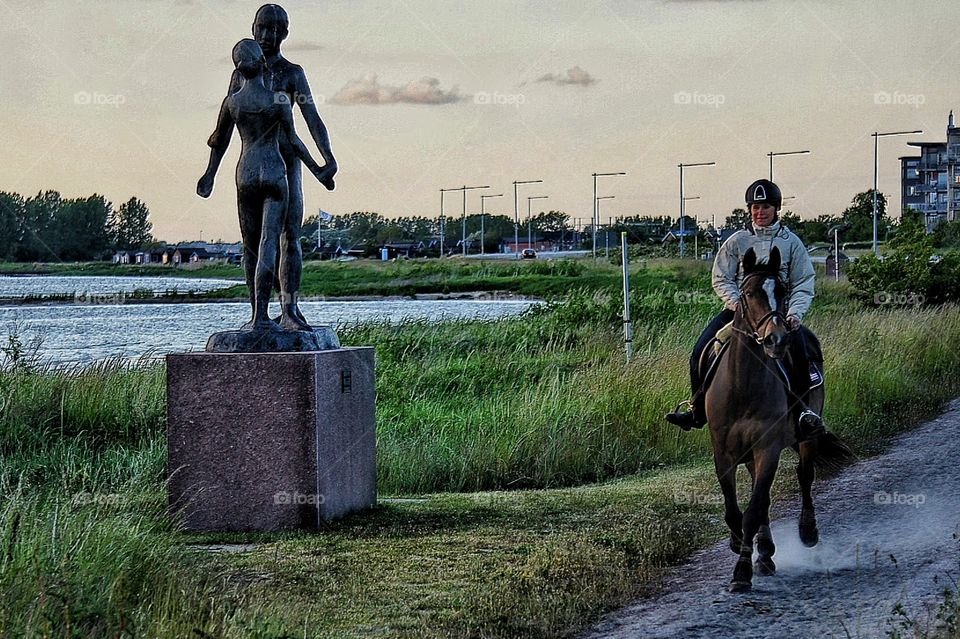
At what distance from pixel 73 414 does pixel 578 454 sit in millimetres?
5935

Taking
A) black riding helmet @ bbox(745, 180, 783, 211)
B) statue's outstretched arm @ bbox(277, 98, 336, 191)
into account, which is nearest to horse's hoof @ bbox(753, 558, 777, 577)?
black riding helmet @ bbox(745, 180, 783, 211)

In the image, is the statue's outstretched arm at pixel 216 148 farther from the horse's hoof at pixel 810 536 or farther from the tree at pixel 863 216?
the tree at pixel 863 216

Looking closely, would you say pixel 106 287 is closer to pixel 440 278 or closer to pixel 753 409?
pixel 440 278

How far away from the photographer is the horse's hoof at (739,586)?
7.69 metres

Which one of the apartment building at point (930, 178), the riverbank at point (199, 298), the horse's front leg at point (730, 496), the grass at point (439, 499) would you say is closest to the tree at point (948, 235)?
the riverbank at point (199, 298)

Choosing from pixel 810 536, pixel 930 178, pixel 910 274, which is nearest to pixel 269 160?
pixel 810 536

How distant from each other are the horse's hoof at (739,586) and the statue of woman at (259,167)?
162 inches

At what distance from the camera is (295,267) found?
1047cm

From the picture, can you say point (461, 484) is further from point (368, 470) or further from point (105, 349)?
point (105, 349)

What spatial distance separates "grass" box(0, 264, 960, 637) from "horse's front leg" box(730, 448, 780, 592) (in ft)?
2.27

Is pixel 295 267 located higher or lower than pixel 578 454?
higher

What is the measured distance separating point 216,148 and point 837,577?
588cm

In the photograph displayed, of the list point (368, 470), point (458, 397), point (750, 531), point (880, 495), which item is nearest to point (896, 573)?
point (750, 531)

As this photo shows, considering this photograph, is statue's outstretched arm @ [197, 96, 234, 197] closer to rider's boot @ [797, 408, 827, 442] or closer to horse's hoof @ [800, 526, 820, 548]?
rider's boot @ [797, 408, 827, 442]
